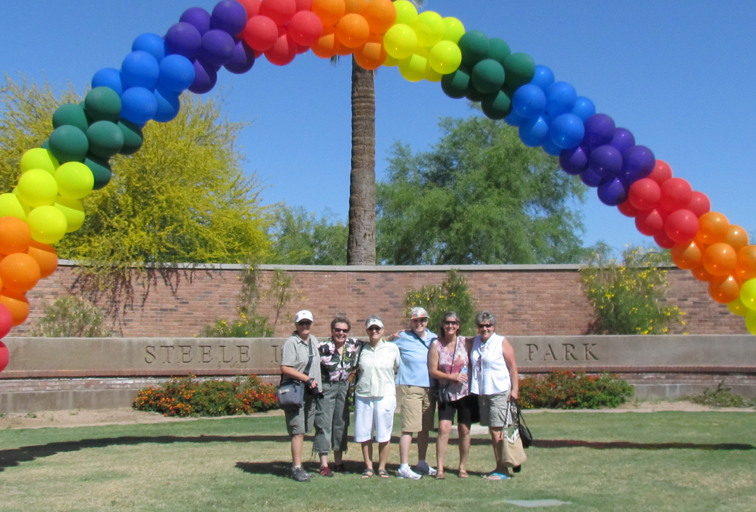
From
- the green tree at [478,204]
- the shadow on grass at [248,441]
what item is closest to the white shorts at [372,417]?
the shadow on grass at [248,441]

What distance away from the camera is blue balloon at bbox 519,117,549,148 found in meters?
9.30

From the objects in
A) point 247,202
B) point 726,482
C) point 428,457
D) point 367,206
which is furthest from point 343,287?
point 726,482

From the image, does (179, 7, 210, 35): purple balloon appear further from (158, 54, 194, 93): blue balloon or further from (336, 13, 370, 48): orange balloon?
(336, 13, 370, 48): orange balloon

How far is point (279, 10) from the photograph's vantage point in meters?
9.05

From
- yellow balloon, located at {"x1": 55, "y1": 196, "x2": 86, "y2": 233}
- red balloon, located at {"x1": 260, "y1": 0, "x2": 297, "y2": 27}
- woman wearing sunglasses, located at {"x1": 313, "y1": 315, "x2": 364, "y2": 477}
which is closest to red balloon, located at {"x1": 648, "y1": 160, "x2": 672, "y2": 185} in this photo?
woman wearing sunglasses, located at {"x1": 313, "y1": 315, "x2": 364, "y2": 477}

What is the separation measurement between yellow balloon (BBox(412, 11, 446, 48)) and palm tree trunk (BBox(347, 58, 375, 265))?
846cm

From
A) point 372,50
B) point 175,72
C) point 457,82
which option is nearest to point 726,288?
point 457,82

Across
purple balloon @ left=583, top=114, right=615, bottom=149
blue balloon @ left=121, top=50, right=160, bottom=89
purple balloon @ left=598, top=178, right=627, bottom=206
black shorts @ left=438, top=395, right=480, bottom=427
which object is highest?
blue balloon @ left=121, top=50, right=160, bottom=89

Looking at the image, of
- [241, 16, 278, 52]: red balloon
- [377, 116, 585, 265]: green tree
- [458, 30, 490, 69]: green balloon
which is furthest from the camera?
[377, 116, 585, 265]: green tree

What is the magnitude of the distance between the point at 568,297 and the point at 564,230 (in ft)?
46.4

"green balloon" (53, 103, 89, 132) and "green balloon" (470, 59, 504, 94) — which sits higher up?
"green balloon" (470, 59, 504, 94)

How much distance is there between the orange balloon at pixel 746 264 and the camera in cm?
884

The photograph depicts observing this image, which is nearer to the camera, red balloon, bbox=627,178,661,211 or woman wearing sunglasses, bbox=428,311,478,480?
woman wearing sunglasses, bbox=428,311,478,480

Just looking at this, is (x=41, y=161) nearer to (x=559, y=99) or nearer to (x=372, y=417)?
(x=372, y=417)
